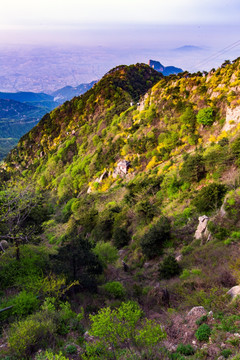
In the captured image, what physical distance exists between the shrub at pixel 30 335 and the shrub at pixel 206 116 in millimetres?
33470

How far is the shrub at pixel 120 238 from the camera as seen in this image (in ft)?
82.5

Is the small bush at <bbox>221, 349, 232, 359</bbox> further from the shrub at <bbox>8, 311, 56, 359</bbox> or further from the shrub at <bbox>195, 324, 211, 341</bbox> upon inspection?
the shrub at <bbox>8, 311, 56, 359</bbox>

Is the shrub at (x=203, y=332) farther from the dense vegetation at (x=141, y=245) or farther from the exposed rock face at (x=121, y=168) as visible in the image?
the exposed rock face at (x=121, y=168)

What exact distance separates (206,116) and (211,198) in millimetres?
19704

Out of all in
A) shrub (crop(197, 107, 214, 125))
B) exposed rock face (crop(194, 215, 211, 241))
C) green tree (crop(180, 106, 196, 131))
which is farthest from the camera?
green tree (crop(180, 106, 196, 131))

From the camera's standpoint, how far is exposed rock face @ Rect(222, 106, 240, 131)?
30837mm

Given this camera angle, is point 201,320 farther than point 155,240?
No

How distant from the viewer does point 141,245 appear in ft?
66.0

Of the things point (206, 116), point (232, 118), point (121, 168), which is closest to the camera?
point (232, 118)

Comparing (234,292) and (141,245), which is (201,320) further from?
(141,245)

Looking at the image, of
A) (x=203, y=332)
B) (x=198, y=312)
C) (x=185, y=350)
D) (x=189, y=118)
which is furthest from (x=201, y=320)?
(x=189, y=118)

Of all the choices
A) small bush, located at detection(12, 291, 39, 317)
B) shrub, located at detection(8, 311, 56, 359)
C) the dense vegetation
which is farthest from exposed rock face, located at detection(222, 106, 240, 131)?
shrub, located at detection(8, 311, 56, 359)

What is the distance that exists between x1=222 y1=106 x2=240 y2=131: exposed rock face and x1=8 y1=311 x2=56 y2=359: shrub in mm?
31512

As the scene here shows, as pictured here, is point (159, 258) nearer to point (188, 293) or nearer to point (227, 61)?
point (188, 293)
